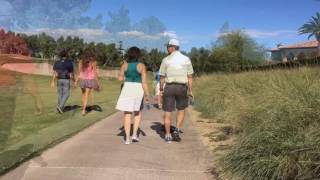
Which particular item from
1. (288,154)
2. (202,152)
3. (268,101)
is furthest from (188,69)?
(288,154)

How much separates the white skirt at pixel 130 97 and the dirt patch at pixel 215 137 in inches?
60.1

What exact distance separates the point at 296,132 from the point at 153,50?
104 m

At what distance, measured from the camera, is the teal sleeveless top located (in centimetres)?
1132

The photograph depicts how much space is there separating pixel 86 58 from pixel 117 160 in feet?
26.2

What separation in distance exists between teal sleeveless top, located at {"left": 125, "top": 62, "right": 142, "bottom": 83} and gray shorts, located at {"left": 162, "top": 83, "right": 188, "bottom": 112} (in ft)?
2.25

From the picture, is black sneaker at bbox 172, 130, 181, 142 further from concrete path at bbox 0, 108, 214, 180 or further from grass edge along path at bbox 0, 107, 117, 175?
grass edge along path at bbox 0, 107, 117, 175

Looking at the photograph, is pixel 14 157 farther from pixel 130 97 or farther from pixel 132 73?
pixel 132 73

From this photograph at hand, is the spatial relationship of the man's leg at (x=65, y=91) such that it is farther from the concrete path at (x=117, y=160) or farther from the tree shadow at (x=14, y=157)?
the tree shadow at (x=14, y=157)

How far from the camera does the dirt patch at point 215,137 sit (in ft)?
30.9

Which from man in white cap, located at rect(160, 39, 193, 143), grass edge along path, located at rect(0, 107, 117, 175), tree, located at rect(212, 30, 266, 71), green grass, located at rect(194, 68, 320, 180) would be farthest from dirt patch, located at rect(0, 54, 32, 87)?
tree, located at rect(212, 30, 266, 71)

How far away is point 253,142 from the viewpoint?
24.1 feet

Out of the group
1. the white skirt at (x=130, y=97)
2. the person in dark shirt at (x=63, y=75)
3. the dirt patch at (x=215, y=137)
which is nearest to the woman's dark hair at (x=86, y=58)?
the person in dark shirt at (x=63, y=75)

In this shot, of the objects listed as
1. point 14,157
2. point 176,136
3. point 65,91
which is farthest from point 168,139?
point 65,91

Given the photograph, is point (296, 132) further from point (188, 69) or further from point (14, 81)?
point (188, 69)
